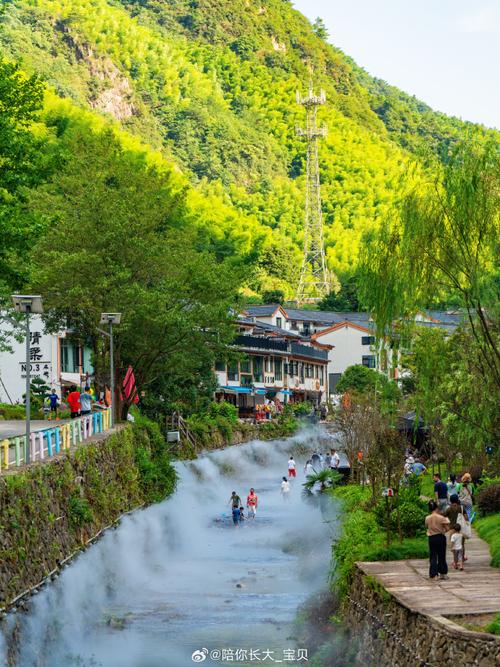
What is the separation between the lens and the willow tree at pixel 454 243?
22.6 m

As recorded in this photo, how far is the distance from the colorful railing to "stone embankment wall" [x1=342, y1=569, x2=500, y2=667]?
7987 millimetres

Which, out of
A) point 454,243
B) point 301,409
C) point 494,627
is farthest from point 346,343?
point 494,627

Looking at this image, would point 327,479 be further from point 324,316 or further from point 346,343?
→ point 324,316

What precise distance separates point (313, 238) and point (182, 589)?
141 meters

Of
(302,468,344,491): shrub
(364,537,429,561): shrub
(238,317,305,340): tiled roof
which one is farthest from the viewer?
(238,317,305,340): tiled roof

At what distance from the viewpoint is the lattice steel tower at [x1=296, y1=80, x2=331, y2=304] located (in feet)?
491

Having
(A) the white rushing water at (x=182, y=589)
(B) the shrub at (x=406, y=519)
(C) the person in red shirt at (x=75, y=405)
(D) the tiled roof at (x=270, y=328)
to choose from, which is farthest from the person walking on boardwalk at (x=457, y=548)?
(D) the tiled roof at (x=270, y=328)

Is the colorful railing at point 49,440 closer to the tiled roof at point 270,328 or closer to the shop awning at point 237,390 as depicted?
the shop awning at point 237,390

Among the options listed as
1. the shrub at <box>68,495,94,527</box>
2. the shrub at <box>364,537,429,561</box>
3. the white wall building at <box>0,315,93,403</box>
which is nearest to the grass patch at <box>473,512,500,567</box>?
the shrub at <box>364,537,429,561</box>

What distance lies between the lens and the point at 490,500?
30.9m

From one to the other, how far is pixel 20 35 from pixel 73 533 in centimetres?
16954

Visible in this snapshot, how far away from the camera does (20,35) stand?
18438 centimetres

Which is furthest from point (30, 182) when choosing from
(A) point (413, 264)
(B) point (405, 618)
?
(B) point (405, 618)

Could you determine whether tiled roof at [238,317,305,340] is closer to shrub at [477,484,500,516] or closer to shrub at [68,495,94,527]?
shrub at [477,484,500,516]
